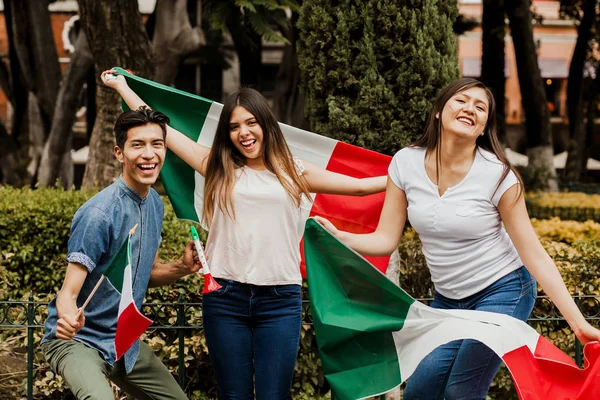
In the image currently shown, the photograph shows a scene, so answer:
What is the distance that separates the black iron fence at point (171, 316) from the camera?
4.58m

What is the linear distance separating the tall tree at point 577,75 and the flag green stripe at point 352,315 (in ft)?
58.3

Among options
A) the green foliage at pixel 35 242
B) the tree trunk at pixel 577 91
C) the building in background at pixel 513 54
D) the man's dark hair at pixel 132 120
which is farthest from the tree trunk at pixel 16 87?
the building in background at pixel 513 54

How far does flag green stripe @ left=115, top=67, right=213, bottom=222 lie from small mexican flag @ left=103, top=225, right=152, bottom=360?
107 centimetres

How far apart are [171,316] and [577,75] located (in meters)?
18.5

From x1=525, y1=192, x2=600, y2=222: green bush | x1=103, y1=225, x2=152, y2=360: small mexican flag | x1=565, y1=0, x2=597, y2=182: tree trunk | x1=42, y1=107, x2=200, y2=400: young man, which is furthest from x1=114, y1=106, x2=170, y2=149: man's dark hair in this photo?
x1=565, y1=0, x2=597, y2=182: tree trunk

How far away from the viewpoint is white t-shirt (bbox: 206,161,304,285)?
150 inches

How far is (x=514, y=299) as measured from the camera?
3701mm

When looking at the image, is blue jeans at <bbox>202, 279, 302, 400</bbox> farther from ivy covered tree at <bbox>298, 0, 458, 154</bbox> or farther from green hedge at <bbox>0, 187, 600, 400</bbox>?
ivy covered tree at <bbox>298, 0, 458, 154</bbox>

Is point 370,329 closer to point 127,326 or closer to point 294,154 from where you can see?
point 127,326

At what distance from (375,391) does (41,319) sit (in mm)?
2205

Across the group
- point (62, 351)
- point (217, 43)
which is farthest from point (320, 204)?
point (217, 43)

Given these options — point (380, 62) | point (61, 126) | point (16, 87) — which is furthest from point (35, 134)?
point (380, 62)

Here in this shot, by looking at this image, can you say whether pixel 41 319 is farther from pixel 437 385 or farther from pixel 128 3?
pixel 128 3

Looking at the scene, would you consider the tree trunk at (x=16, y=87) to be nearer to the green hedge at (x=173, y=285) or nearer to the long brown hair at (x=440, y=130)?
the green hedge at (x=173, y=285)
